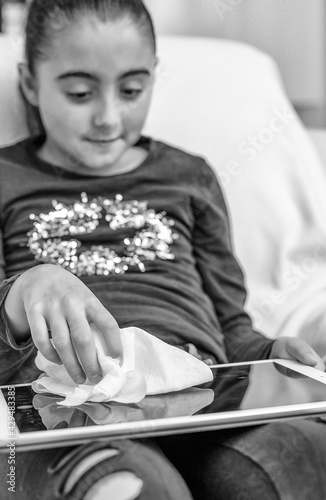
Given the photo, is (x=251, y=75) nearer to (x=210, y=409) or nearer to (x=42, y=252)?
(x=42, y=252)

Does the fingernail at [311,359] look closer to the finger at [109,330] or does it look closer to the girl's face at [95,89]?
the finger at [109,330]

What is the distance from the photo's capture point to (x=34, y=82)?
3.24ft

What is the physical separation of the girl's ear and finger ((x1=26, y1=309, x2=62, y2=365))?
447 mm

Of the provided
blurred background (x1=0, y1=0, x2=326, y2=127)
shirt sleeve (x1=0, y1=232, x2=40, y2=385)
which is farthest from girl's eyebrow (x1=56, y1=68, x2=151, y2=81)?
blurred background (x1=0, y1=0, x2=326, y2=127)

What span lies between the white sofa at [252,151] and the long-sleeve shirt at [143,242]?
13cm

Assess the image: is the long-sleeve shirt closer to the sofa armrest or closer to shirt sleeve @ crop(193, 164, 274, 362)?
shirt sleeve @ crop(193, 164, 274, 362)

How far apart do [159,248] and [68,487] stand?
422 millimetres

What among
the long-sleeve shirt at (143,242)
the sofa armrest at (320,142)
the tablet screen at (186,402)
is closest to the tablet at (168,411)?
the tablet screen at (186,402)

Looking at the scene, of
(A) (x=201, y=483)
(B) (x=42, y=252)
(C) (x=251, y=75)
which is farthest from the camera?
(C) (x=251, y=75)

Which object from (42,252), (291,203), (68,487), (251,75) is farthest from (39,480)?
(251,75)

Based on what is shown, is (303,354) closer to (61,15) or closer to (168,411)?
(168,411)

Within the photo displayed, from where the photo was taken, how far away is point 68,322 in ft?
2.02

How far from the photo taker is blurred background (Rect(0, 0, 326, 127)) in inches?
61.9

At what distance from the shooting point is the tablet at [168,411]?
534 millimetres
